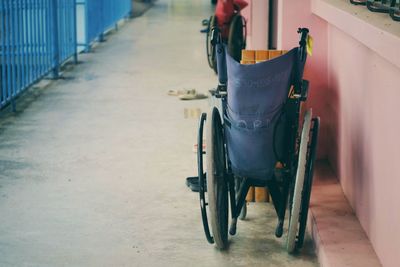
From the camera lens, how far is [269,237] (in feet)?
14.9

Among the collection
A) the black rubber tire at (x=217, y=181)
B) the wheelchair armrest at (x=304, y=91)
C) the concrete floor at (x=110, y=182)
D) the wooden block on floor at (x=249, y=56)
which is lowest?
the concrete floor at (x=110, y=182)

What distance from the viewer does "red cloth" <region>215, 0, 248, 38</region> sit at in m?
9.64

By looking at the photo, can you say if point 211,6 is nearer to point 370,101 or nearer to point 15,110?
point 15,110

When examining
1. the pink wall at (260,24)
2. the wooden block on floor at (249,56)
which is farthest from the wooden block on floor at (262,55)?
the pink wall at (260,24)

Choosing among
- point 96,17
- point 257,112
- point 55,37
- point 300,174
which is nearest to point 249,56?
point 257,112

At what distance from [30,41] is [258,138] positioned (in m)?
5.04

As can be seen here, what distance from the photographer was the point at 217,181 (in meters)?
4.22

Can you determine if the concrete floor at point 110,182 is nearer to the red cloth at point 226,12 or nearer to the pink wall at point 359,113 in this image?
the pink wall at point 359,113

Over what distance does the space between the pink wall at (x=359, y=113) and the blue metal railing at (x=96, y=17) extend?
23.0 ft

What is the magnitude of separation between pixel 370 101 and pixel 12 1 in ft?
15.7

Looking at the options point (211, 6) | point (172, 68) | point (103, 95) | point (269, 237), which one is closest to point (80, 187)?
point (269, 237)

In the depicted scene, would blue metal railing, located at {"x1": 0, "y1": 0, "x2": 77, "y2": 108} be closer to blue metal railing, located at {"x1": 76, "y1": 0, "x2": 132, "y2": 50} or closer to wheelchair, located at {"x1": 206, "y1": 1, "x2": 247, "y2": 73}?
blue metal railing, located at {"x1": 76, "y1": 0, "x2": 132, "y2": 50}

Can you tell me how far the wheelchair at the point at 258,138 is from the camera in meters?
4.06

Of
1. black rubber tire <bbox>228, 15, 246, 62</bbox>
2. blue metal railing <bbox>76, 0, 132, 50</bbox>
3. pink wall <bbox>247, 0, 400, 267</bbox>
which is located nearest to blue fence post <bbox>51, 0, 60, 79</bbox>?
black rubber tire <bbox>228, 15, 246, 62</bbox>
